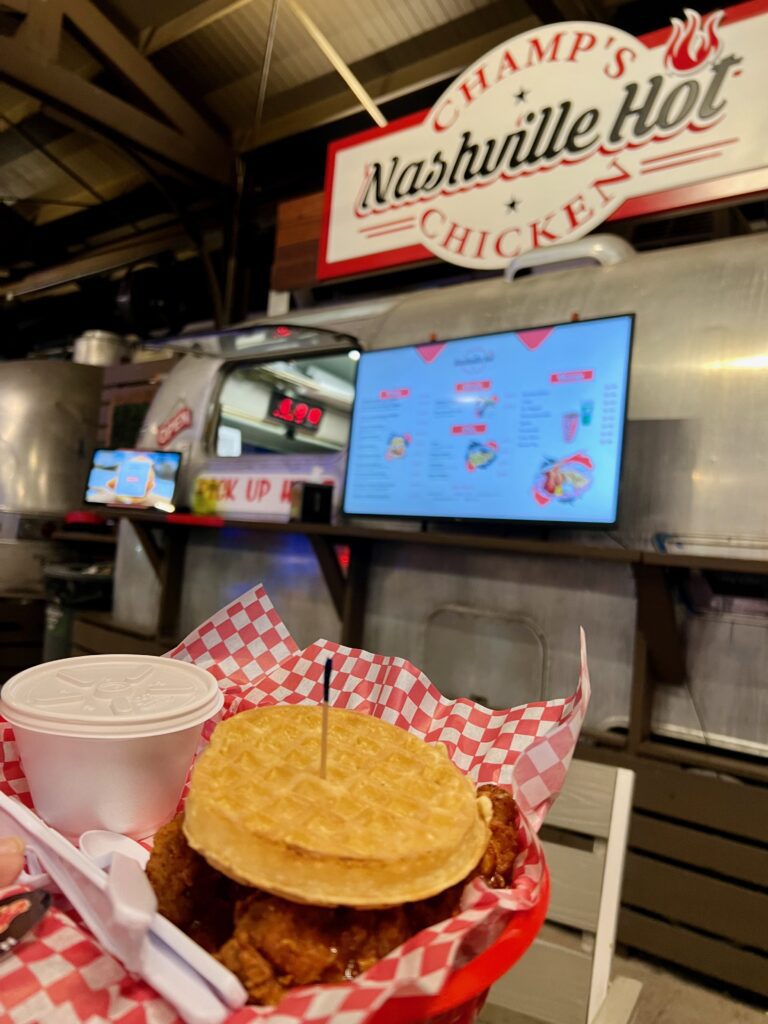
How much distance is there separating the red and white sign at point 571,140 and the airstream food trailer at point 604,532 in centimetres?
23

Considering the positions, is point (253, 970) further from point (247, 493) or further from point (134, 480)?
point (134, 480)

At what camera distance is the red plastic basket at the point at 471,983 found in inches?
19.0

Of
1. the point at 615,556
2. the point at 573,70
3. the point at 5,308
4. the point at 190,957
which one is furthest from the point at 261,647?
the point at 5,308

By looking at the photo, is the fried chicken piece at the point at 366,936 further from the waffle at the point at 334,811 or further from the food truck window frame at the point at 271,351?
the food truck window frame at the point at 271,351

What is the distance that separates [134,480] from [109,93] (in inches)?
113

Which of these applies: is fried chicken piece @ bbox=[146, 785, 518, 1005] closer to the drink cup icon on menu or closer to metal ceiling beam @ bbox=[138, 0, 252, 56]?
the drink cup icon on menu

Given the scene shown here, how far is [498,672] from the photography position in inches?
113

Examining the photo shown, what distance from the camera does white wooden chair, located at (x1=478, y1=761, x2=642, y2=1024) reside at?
1226 mm

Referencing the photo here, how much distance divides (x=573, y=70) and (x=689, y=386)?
161 centimetres

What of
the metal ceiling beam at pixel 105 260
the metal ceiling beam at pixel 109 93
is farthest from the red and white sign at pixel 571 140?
the metal ceiling beam at pixel 105 260

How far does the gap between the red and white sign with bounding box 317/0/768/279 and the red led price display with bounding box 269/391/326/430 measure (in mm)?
906

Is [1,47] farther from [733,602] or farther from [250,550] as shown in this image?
[733,602]

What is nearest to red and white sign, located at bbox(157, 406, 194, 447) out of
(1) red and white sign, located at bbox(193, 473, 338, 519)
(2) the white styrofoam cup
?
(1) red and white sign, located at bbox(193, 473, 338, 519)

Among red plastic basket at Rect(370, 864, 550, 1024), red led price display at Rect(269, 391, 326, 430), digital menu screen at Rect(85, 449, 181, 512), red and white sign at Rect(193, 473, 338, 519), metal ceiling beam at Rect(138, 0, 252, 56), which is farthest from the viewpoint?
metal ceiling beam at Rect(138, 0, 252, 56)
